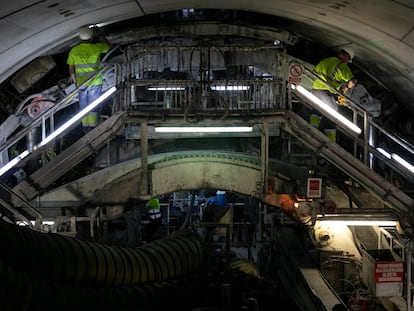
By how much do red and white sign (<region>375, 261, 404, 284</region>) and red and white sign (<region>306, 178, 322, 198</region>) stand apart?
5.01ft

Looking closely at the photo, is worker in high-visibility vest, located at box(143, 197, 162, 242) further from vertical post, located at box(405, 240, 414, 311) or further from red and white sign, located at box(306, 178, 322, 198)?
vertical post, located at box(405, 240, 414, 311)

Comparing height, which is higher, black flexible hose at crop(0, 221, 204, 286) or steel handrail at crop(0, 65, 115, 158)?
steel handrail at crop(0, 65, 115, 158)

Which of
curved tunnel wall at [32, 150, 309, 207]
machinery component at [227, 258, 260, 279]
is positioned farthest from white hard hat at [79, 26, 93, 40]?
machinery component at [227, 258, 260, 279]

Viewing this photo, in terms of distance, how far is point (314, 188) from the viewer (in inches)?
375

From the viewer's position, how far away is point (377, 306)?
1026cm

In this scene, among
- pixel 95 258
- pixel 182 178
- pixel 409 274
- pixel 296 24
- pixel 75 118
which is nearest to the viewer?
pixel 95 258

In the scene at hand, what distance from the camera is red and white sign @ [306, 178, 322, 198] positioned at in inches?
374

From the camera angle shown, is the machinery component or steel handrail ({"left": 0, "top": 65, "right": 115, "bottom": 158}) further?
the machinery component

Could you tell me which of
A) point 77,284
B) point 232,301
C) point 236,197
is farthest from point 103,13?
point 236,197

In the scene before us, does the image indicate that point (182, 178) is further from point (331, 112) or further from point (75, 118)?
point (331, 112)

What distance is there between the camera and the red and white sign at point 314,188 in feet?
31.1

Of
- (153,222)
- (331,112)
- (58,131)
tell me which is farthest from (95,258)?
(153,222)

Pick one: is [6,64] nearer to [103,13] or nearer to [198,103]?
[103,13]

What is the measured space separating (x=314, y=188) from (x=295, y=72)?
2066mm
